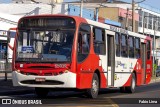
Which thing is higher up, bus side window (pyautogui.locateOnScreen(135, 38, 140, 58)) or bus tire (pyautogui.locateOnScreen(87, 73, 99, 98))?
bus side window (pyautogui.locateOnScreen(135, 38, 140, 58))

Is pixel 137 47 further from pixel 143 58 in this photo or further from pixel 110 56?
pixel 110 56

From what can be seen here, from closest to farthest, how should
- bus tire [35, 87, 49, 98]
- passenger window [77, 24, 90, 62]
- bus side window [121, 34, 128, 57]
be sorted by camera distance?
passenger window [77, 24, 90, 62], bus tire [35, 87, 49, 98], bus side window [121, 34, 128, 57]

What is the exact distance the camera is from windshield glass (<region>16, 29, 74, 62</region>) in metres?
17.7

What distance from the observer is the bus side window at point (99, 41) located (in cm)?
1955

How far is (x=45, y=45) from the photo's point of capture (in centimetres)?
1792

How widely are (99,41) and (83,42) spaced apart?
1.76 meters

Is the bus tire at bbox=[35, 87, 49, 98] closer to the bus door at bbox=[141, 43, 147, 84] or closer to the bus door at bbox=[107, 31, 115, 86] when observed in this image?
the bus door at bbox=[107, 31, 115, 86]

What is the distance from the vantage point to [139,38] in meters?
26.3

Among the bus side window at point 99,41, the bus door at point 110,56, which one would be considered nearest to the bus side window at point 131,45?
the bus door at point 110,56

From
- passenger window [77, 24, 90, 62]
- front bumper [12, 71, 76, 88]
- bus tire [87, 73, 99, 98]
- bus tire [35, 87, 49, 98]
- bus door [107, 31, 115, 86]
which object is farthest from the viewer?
bus door [107, 31, 115, 86]

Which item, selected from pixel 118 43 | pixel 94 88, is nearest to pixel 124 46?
pixel 118 43

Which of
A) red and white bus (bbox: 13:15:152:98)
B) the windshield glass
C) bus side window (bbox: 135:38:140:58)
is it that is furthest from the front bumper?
bus side window (bbox: 135:38:140:58)

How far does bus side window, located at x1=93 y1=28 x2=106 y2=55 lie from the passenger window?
78 centimetres

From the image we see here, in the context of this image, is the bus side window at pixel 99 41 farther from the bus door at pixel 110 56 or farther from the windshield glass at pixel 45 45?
the windshield glass at pixel 45 45
